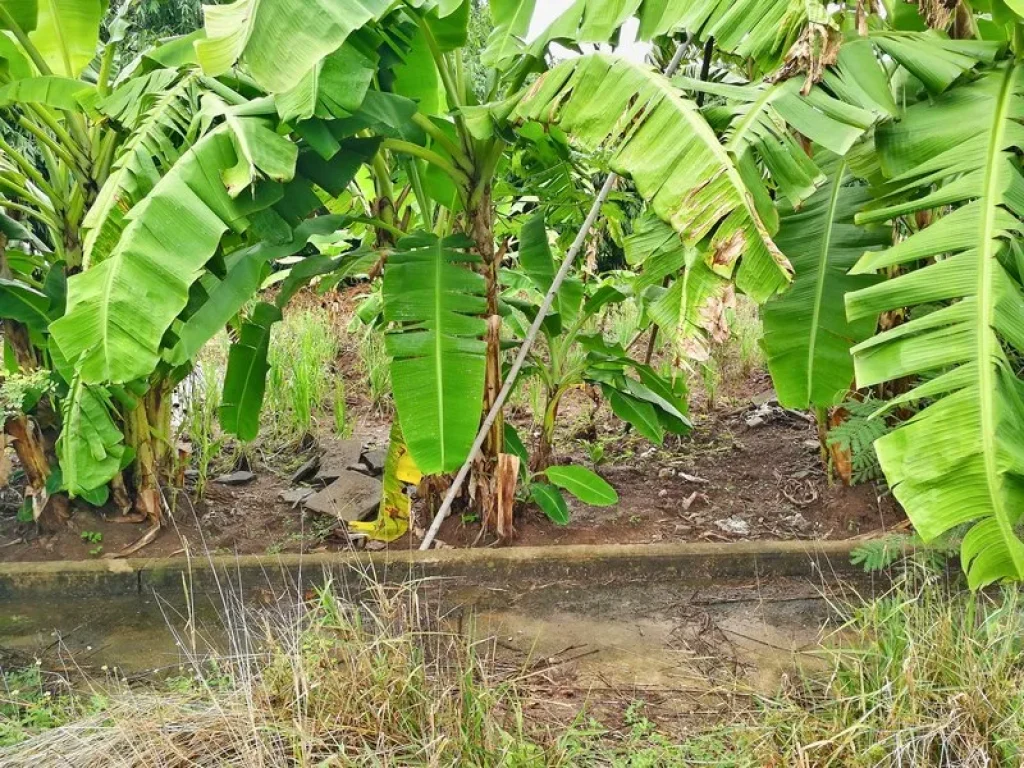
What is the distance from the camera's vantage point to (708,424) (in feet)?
14.6

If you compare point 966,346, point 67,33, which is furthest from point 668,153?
point 67,33

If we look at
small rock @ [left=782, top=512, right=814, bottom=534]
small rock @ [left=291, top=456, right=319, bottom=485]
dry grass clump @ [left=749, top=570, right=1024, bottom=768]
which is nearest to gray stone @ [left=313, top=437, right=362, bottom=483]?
small rock @ [left=291, top=456, right=319, bottom=485]

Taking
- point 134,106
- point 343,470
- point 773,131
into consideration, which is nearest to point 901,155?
point 773,131

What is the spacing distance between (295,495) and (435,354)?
1.65m

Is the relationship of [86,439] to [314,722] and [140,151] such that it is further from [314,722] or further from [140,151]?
[314,722]

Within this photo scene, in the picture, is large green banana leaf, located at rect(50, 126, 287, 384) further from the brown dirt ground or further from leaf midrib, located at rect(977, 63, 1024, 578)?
leaf midrib, located at rect(977, 63, 1024, 578)

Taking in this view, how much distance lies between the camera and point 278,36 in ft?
5.64

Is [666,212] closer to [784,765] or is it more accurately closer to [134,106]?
[784,765]

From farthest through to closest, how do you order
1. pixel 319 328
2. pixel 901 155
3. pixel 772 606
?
1. pixel 319 328
2. pixel 772 606
3. pixel 901 155

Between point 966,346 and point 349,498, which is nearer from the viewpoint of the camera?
point 966,346

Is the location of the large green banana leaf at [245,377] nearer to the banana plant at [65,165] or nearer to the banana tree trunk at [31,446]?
the banana plant at [65,165]

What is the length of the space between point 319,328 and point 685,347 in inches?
172

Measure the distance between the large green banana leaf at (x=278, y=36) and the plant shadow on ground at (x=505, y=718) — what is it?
4.37 feet

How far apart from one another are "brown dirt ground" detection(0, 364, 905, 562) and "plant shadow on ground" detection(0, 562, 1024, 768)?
1.23m
